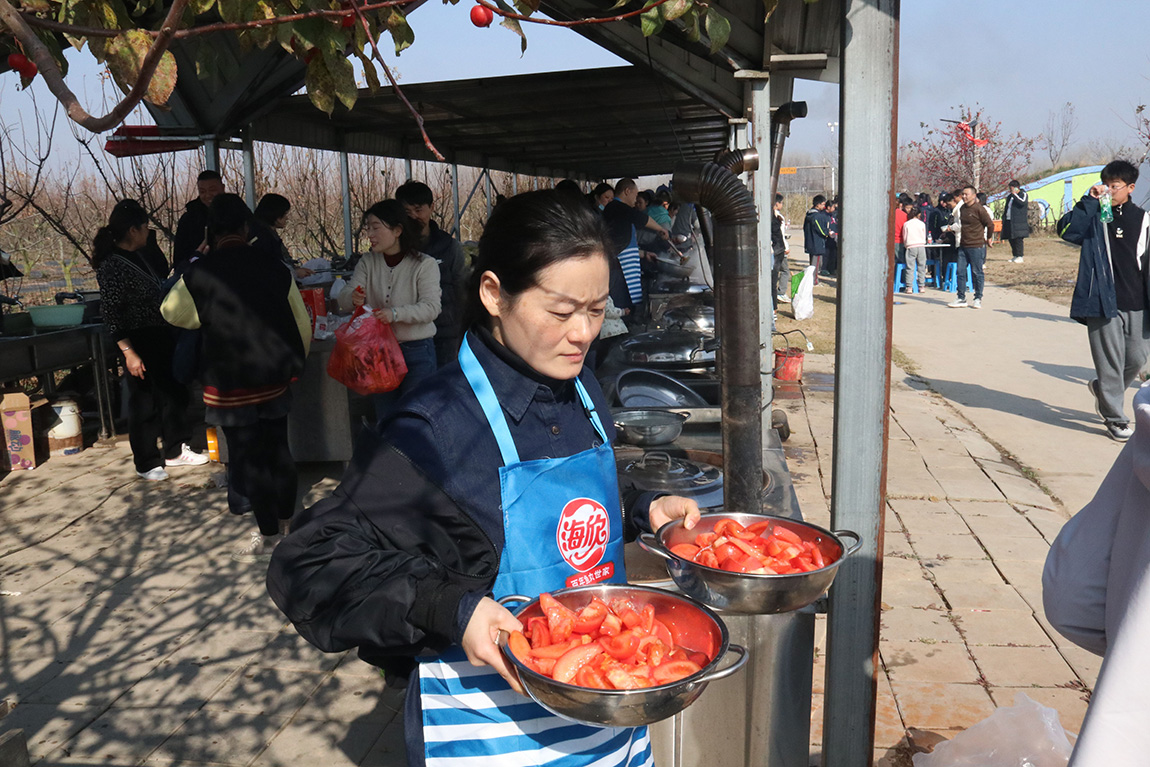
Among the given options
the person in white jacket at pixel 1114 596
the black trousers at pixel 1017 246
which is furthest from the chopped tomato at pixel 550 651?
the black trousers at pixel 1017 246

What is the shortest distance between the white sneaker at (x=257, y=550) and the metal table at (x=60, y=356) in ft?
10.3

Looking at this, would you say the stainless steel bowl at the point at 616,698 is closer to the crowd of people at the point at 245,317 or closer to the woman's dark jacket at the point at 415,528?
the woman's dark jacket at the point at 415,528

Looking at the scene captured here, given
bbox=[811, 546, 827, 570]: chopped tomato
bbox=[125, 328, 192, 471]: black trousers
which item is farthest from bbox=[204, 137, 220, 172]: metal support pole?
bbox=[811, 546, 827, 570]: chopped tomato

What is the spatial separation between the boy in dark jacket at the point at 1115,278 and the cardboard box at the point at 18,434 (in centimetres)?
896

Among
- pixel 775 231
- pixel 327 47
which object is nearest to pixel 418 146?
pixel 775 231

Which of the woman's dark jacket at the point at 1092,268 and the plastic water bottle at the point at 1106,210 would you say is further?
the plastic water bottle at the point at 1106,210

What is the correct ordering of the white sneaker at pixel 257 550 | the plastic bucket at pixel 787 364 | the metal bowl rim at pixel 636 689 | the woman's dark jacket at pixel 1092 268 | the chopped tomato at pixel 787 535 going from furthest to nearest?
1. the plastic bucket at pixel 787 364
2. the woman's dark jacket at pixel 1092 268
3. the white sneaker at pixel 257 550
4. the chopped tomato at pixel 787 535
5. the metal bowl rim at pixel 636 689

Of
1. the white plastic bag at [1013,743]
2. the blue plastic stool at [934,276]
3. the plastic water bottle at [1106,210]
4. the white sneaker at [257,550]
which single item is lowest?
the white sneaker at [257,550]

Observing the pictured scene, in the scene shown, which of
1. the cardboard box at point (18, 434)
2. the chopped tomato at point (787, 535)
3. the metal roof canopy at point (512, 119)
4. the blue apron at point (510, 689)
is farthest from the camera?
the metal roof canopy at point (512, 119)

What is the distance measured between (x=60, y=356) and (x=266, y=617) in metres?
4.31

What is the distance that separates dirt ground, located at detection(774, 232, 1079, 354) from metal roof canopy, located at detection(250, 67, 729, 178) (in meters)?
3.35

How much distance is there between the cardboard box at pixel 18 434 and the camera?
23.9 feet

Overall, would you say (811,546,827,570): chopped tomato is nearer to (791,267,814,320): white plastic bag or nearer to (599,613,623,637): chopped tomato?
(599,613,623,637): chopped tomato

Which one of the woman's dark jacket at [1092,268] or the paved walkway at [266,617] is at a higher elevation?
the woman's dark jacket at [1092,268]
